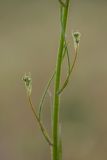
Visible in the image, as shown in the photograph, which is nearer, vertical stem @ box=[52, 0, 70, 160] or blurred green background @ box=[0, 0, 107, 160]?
vertical stem @ box=[52, 0, 70, 160]

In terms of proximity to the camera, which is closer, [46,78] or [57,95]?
[57,95]

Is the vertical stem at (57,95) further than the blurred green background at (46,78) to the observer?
No

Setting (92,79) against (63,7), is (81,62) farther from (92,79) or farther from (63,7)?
(63,7)

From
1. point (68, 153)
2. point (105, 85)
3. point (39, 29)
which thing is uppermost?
point (39, 29)

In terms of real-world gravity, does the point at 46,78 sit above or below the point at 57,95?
below

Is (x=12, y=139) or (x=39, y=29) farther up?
(x=39, y=29)

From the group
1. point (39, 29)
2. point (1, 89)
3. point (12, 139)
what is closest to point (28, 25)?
point (39, 29)

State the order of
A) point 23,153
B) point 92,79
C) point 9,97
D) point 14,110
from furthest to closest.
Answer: point 92,79 → point 9,97 → point 14,110 → point 23,153

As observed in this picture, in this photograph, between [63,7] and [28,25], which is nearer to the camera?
[63,7]
